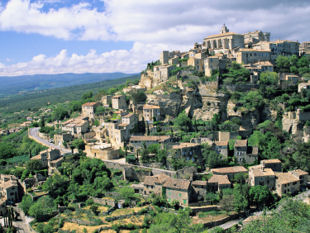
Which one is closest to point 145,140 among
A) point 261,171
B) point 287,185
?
point 261,171

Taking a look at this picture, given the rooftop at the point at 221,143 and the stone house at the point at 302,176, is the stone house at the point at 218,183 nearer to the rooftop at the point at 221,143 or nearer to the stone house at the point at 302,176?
the rooftop at the point at 221,143

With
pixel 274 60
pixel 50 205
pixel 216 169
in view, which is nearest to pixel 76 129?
pixel 50 205

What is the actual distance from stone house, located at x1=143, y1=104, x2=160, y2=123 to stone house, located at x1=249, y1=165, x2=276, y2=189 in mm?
17765

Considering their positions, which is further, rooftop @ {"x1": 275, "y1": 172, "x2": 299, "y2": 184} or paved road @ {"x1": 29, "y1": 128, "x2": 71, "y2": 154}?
paved road @ {"x1": 29, "y1": 128, "x2": 71, "y2": 154}

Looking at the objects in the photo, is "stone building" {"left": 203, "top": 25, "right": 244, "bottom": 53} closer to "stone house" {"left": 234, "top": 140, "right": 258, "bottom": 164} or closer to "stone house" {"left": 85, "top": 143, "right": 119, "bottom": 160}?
"stone house" {"left": 234, "top": 140, "right": 258, "bottom": 164}

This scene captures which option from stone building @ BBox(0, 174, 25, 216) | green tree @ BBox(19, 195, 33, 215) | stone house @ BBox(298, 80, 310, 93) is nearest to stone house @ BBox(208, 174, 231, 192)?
green tree @ BBox(19, 195, 33, 215)

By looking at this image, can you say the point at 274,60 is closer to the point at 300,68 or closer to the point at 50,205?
the point at 300,68

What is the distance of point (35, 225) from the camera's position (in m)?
33.2

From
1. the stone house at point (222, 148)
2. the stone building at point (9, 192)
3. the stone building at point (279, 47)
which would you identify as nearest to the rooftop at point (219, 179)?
the stone house at point (222, 148)

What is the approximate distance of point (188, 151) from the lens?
40.2 meters

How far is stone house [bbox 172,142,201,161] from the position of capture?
3984 cm

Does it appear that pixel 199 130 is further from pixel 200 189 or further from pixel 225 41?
pixel 225 41

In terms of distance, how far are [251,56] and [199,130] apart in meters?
24.0

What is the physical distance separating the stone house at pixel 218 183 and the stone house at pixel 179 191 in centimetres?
245
